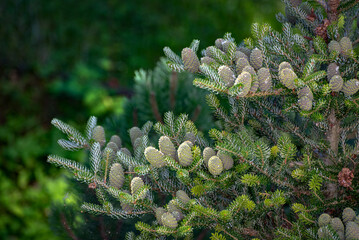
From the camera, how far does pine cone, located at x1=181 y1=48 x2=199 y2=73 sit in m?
0.60

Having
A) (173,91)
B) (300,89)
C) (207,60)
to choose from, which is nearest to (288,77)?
(300,89)

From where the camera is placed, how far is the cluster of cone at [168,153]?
544 millimetres

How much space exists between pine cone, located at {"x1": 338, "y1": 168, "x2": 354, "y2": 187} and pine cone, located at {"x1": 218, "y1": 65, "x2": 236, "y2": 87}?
206 mm

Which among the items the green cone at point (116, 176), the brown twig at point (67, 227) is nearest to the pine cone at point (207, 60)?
the green cone at point (116, 176)

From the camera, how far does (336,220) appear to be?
519 millimetres

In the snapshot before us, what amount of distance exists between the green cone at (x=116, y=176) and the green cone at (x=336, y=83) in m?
0.33

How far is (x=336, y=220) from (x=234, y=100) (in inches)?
10.0

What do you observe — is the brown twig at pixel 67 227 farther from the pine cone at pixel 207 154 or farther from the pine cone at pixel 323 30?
the pine cone at pixel 323 30

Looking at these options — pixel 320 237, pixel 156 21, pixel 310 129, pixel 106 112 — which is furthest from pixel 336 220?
pixel 156 21

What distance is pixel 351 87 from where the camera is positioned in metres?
0.55

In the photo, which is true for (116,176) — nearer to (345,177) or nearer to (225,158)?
(225,158)

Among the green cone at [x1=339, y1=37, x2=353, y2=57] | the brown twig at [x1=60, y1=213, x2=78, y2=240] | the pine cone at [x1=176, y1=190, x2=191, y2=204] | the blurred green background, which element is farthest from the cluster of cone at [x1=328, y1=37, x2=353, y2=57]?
the blurred green background

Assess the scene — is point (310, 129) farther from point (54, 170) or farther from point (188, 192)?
point (54, 170)

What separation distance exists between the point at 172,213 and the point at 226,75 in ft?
0.69
